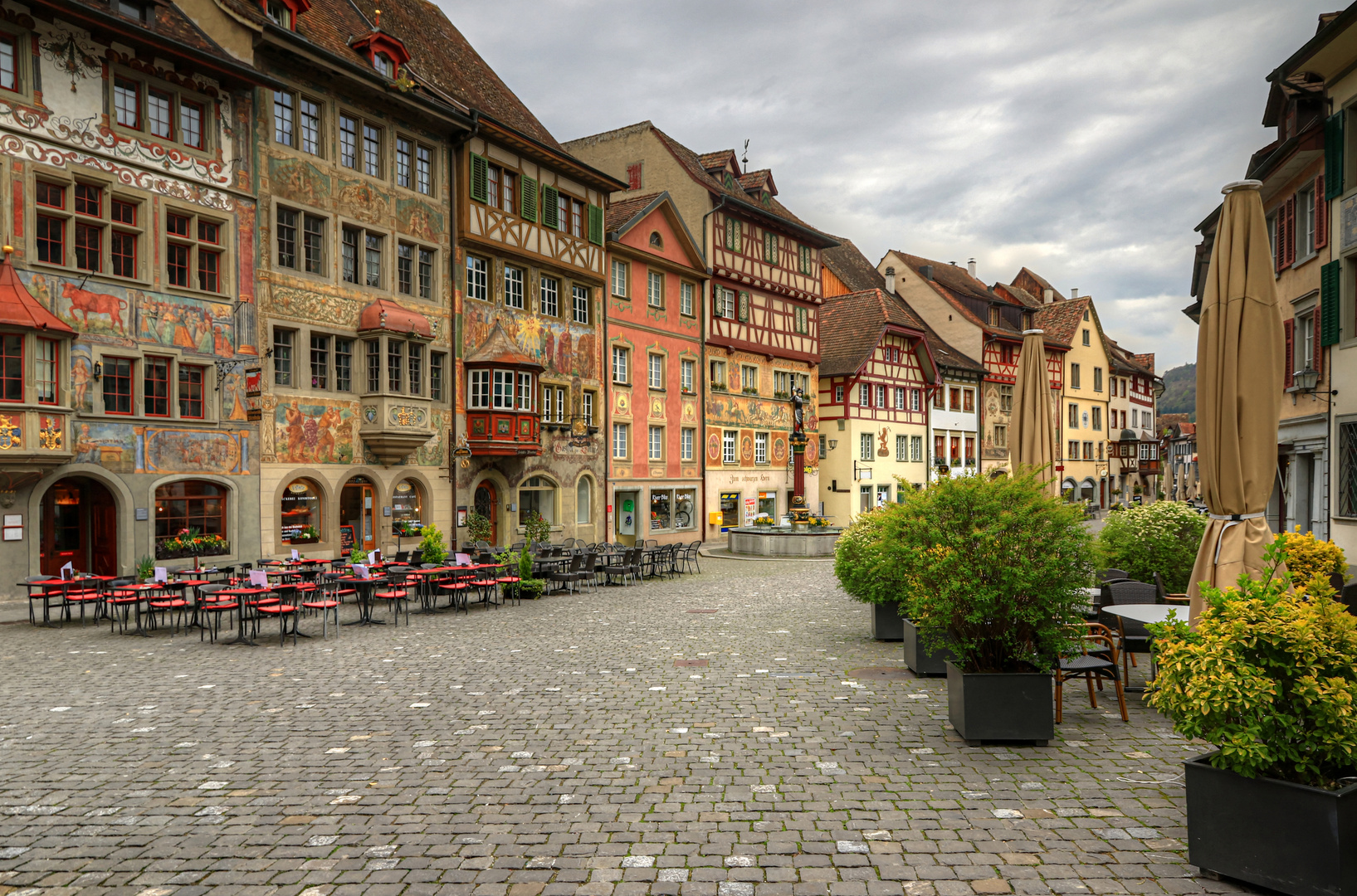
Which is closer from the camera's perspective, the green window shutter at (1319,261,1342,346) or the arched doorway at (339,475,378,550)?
the green window shutter at (1319,261,1342,346)

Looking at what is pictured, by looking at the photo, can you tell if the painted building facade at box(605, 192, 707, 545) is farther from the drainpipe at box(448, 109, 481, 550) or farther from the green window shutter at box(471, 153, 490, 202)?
the drainpipe at box(448, 109, 481, 550)

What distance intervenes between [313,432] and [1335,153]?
22121mm

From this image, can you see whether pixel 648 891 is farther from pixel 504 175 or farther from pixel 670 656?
pixel 504 175

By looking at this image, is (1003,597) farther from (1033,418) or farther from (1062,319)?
(1062,319)

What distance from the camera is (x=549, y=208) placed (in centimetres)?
2741

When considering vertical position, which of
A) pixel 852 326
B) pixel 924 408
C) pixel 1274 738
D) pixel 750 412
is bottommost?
pixel 1274 738

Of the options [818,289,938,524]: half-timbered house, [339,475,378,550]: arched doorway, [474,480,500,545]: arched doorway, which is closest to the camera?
[339,475,378,550]: arched doorway

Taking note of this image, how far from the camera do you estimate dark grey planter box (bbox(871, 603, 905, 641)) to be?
11.8m

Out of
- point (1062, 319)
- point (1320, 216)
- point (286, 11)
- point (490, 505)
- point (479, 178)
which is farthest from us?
point (1062, 319)

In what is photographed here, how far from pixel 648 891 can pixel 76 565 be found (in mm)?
17262

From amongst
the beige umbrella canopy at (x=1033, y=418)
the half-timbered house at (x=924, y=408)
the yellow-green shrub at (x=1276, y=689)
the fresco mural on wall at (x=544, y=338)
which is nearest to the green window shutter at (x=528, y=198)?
the fresco mural on wall at (x=544, y=338)

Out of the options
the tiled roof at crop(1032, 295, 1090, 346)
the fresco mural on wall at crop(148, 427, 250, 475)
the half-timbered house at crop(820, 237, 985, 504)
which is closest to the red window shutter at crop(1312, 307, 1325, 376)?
the fresco mural on wall at crop(148, 427, 250, 475)

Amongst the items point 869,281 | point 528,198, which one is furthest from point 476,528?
point 869,281

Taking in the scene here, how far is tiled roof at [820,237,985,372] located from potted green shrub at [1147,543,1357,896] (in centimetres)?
4305
